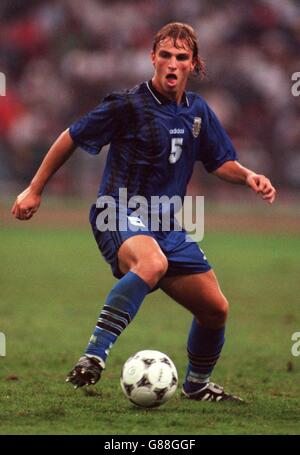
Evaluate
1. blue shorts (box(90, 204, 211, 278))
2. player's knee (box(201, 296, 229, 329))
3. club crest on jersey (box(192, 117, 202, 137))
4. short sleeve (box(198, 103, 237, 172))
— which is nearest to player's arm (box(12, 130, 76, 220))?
blue shorts (box(90, 204, 211, 278))

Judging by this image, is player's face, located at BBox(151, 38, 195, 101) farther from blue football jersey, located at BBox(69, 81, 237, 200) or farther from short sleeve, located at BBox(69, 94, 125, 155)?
short sleeve, located at BBox(69, 94, 125, 155)

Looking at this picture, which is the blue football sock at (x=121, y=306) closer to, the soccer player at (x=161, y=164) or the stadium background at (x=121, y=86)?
the soccer player at (x=161, y=164)

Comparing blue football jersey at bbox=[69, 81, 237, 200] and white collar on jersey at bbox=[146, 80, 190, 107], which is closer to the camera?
Result: blue football jersey at bbox=[69, 81, 237, 200]

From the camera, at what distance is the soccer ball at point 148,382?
5.20m

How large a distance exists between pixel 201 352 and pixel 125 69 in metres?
16.5

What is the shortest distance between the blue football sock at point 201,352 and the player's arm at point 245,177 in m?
0.83

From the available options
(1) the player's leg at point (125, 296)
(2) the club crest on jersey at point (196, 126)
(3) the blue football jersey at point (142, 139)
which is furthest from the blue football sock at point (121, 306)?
(2) the club crest on jersey at point (196, 126)

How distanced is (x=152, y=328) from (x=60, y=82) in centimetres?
1371

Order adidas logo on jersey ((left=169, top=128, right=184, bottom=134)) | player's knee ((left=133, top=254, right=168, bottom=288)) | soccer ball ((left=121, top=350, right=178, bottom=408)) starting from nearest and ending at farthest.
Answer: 1. player's knee ((left=133, top=254, right=168, bottom=288))
2. soccer ball ((left=121, top=350, right=178, bottom=408))
3. adidas logo on jersey ((left=169, top=128, right=184, bottom=134))

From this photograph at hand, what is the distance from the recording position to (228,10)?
71.2 ft

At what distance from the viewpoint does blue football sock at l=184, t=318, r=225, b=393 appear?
5.77m

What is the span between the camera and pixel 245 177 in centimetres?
574

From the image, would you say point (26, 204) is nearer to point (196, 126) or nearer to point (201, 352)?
point (196, 126)

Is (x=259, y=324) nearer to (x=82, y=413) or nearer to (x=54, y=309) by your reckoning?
(x=54, y=309)
